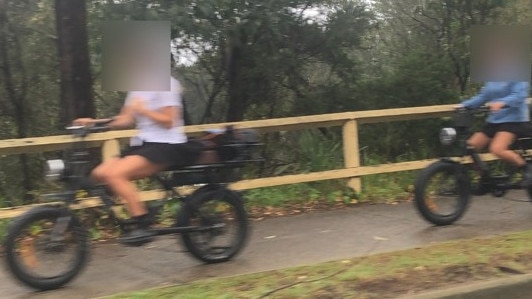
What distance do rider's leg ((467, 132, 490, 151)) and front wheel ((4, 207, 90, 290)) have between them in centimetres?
392

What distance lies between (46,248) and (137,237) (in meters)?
0.66

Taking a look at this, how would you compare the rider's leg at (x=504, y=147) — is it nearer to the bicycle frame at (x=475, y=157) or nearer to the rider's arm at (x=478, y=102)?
the bicycle frame at (x=475, y=157)

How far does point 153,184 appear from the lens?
23.9 ft

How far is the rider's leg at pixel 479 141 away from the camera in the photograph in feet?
21.3

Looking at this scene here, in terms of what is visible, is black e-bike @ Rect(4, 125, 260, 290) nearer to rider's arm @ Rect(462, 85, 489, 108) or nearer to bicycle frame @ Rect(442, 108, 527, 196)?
bicycle frame @ Rect(442, 108, 527, 196)

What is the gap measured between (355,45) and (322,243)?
29.9 ft

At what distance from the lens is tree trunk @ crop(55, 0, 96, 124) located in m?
7.42

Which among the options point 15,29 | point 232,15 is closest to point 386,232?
point 232,15

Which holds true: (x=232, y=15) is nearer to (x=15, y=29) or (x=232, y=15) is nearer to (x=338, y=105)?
(x=338, y=105)

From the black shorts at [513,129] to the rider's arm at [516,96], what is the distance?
22 centimetres

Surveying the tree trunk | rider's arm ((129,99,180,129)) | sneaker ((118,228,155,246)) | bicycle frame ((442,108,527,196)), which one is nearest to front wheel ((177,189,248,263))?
sneaker ((118,228,155,246))

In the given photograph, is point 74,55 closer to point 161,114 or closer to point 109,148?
point 109,148

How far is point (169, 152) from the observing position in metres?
4.95

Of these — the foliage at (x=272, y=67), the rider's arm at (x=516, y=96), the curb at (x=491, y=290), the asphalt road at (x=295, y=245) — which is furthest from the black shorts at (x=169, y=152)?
the foliage at (x=272, y=67)
